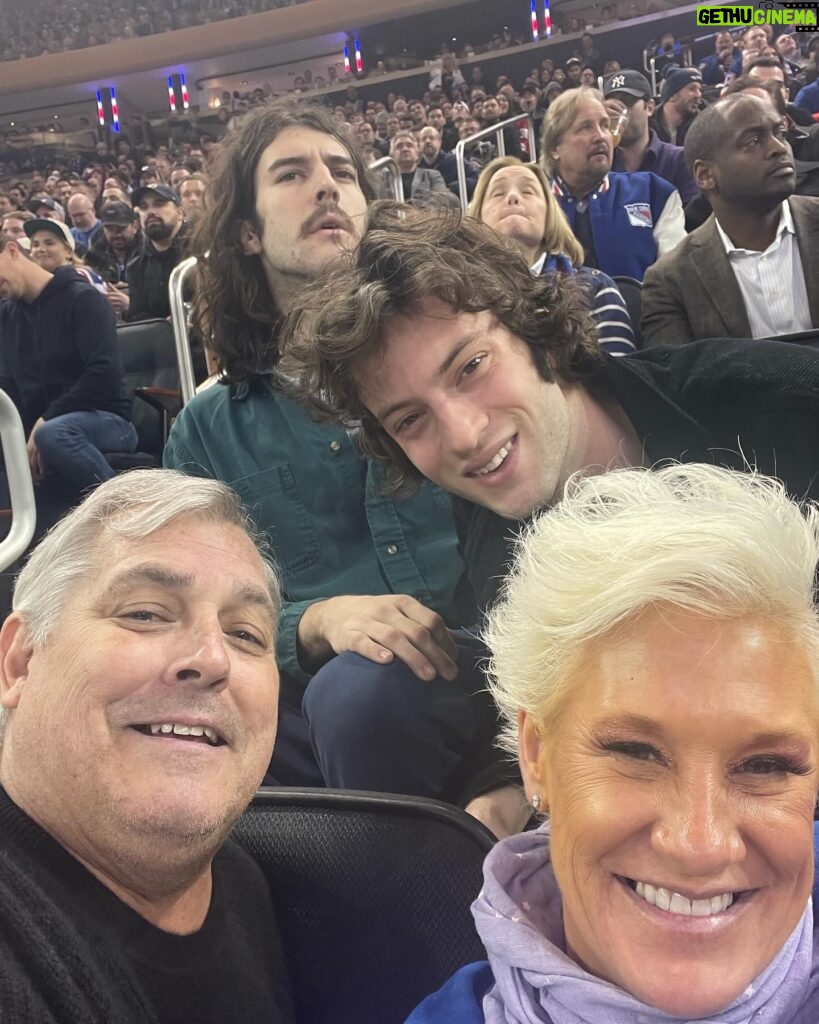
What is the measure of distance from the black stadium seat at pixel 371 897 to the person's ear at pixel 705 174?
2041 millimetres

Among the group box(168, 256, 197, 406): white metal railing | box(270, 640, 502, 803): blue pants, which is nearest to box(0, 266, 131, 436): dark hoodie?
box(168, 256, 197, 406): white metal railing

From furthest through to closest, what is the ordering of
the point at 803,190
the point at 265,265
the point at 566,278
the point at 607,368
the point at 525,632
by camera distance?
the point at 803,190 → the point at 265,265 → the point at 566,278 → the point at 607,368 → the point at 525,632

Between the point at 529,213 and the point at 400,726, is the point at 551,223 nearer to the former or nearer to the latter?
the point at 529,213

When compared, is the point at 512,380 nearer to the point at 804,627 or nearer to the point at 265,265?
the point at 804,627

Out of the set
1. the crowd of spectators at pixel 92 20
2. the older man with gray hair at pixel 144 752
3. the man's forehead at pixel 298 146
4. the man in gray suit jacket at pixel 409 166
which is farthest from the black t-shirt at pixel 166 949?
the crowd of spectators at pixel 92 20

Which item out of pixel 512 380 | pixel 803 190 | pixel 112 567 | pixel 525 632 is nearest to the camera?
pixel 525 632

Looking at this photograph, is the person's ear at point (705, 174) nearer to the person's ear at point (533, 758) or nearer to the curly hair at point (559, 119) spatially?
the curly hair at point (559, 119)

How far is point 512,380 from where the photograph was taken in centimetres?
122

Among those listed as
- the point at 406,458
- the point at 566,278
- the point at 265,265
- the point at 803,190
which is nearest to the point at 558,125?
the point at 803,190

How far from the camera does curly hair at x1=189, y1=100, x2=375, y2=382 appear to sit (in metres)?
1.77

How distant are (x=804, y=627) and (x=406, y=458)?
0.73 meters

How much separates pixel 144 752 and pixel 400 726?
39 cm

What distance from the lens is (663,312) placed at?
7.21 feet

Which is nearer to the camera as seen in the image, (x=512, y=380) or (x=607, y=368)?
(x=512, y=380)
